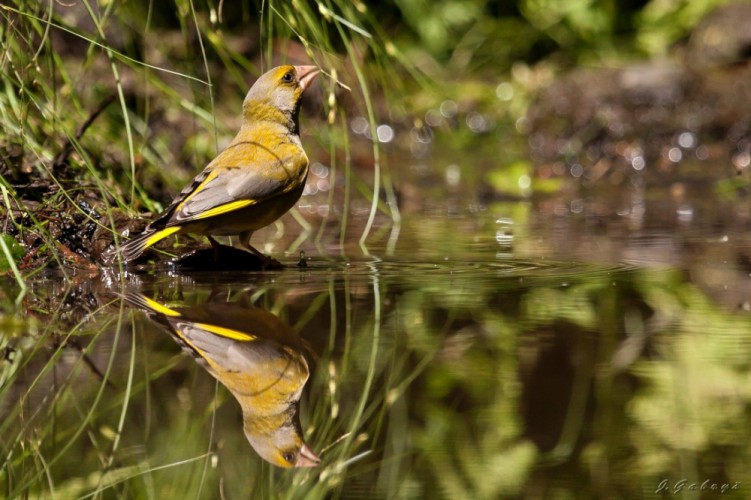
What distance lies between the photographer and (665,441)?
229 centimetres

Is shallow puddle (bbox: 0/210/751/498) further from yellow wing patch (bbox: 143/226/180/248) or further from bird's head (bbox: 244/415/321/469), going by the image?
yellow wing patch (bbox: 143/226/180/248)

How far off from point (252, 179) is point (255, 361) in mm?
1641

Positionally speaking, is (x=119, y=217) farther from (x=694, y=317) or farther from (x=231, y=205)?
(x=694, y=317)

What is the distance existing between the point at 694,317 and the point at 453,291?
816 millimetres

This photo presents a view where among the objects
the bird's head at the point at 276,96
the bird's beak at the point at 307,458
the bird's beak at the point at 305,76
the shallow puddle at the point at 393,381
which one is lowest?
the bird's beak at the point at 307,458

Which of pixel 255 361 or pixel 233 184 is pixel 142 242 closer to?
pixel 233 184

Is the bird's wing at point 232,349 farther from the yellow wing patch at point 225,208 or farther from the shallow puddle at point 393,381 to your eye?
the yellow wing patch at point 225,208

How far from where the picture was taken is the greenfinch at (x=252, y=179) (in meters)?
4.27

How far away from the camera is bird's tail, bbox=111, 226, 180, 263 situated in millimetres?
4227

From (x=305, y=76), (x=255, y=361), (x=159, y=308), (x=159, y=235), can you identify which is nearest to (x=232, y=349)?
(x=255, y=361)

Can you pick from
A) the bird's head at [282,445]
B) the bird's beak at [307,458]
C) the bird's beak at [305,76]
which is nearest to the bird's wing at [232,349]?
Result: the bird's head at [282,445]

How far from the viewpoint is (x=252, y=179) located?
4473 millimetres

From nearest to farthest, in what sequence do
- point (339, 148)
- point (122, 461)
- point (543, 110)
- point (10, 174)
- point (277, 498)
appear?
point (277, 498), point (122, 461), point (10, 174), point (339, 148), point (543, 110)

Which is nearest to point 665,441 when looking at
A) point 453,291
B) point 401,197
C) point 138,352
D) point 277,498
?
point 277,498
